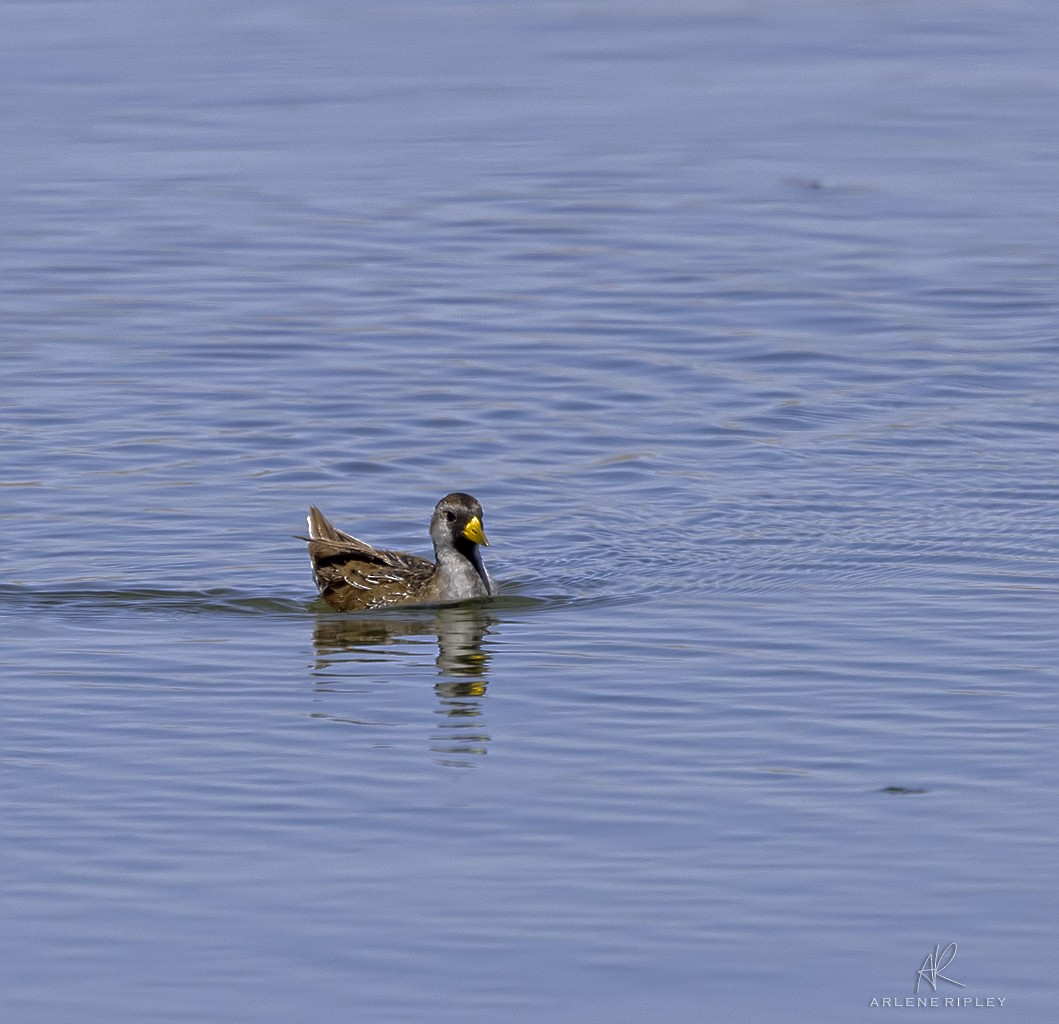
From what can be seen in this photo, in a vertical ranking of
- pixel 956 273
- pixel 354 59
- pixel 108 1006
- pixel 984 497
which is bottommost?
pixel 108 1006

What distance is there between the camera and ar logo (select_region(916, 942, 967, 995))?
26.5ft

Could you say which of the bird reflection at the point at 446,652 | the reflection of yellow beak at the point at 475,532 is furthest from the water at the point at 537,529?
the reflection of yellow beak at the point at 475,532

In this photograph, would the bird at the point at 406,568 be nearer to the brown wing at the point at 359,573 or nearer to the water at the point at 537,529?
the brown wing at the point at 359,573

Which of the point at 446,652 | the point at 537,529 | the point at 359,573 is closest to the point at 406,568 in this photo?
the point at 359,573

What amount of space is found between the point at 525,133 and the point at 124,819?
788 inches

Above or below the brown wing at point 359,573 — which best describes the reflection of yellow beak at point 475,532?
above

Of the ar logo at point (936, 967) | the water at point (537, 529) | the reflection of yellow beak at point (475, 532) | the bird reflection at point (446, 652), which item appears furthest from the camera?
the reflection of yellow beak at point (475, 532)

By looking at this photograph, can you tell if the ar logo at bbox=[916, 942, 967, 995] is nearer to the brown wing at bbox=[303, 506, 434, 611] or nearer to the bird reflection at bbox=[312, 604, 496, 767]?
the bird reflection at bbox=[312, 604, 496, 767]

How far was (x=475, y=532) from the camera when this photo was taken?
13711 millimetres

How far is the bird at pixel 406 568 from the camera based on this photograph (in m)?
13.8

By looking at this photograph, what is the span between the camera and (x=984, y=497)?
15523 mm

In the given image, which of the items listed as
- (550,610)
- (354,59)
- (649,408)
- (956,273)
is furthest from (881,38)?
(550,610)

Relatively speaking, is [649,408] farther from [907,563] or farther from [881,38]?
[881,38]

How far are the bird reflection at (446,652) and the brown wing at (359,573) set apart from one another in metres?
0.11
